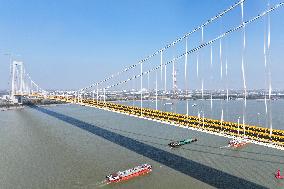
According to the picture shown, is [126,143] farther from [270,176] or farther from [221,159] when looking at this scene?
[270,176]

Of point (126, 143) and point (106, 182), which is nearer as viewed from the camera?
point (106, 182)

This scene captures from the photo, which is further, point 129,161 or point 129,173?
point 129,161

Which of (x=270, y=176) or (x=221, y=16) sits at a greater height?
(x=221, y=16)

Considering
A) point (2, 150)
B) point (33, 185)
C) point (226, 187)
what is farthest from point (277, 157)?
point (2, 150)

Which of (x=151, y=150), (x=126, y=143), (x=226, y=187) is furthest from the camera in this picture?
(x=126, y=143)

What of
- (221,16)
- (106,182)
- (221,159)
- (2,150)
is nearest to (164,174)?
(106,182)

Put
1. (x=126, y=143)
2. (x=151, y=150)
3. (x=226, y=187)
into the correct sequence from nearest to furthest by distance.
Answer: (x=226, y=187), (x=151, y=150), (x=126, y=143)

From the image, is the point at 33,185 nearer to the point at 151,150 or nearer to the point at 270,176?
the point at 151,150
